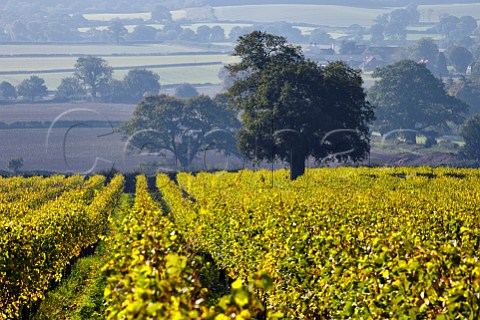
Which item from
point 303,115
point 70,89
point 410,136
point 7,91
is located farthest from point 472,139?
point 7,91

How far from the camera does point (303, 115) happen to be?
60.6 metres

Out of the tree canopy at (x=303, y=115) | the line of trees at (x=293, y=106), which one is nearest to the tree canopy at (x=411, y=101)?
the line of trees at (x=293, y=106)

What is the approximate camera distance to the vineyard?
911cm

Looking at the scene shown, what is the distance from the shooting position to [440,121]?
138625 mm

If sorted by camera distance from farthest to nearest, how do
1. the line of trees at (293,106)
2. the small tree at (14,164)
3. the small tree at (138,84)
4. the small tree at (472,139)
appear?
1. the small tree at (138,84)
2. the small tree at (472,139)
3. the small tree at (14,164)
4. the line of trees at (293,106)

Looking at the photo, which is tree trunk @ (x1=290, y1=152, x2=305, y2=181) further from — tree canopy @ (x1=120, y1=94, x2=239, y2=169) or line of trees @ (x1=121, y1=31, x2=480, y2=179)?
tree canopy @ (x1=120, y1=94, x2=239, y2=169)

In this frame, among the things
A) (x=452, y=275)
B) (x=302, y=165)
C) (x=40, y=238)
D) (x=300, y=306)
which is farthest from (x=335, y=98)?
(x=452, y=275)

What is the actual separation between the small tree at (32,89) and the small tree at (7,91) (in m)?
1.95

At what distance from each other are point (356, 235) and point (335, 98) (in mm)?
46666

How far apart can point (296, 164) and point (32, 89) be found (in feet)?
449

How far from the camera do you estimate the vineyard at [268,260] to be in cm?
911

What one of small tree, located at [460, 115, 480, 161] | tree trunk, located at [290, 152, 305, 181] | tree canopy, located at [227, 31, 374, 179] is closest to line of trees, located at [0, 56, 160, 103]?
small tree, located at [460, 115, 480, 161]

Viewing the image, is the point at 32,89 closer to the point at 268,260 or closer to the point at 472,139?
the point at 472,139

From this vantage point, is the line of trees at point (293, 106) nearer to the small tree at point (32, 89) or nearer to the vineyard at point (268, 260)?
the vineyard at point (268, 260)
